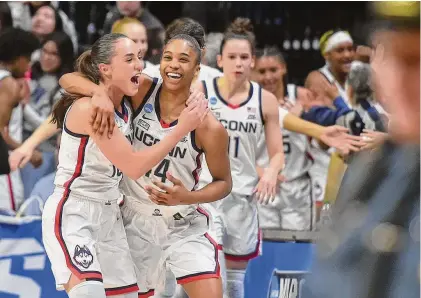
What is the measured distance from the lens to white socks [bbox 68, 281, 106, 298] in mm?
4031

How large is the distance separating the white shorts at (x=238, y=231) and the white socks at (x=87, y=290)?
5.73ft

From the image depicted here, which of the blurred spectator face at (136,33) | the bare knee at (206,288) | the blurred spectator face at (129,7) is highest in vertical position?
the blurred spectator face at (129,7)

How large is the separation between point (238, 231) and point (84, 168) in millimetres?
1757

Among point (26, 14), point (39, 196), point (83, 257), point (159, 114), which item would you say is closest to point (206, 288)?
point (83, 257)

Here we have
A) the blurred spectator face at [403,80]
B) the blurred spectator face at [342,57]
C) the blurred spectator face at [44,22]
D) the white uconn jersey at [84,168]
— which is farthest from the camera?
the blurred spectator face at [44,22]

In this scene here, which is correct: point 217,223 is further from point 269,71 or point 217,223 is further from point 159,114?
→ point 269,71

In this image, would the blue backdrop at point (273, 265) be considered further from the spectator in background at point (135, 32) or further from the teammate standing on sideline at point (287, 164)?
the spectator in background at point (135, 32)

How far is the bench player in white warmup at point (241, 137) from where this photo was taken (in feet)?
18.7

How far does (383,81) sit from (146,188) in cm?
301

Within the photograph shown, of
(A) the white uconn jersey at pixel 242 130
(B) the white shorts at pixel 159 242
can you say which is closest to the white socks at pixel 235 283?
(A) the white uconn jersey at pixel 242 130

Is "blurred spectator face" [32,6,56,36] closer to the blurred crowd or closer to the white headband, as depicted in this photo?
the blurred crowd

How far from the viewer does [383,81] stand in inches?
46.6

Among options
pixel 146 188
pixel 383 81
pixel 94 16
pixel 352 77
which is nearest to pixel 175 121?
pixel 146 188

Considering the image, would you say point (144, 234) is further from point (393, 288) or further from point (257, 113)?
point (393, 288)
